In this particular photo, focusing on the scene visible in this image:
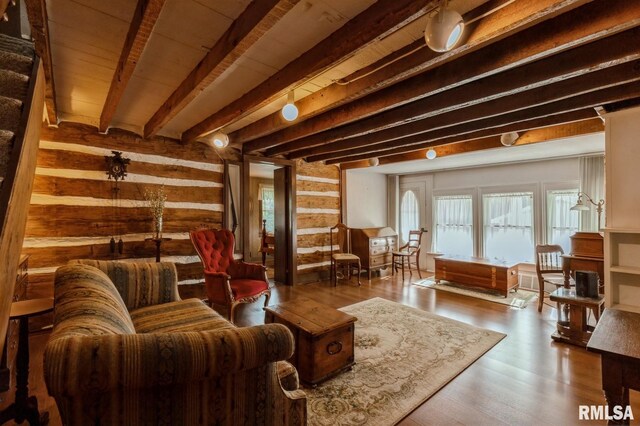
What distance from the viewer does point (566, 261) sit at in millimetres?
3836

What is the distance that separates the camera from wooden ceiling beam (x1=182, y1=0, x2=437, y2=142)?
1.54m

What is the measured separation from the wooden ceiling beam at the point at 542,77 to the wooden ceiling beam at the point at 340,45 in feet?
4.37

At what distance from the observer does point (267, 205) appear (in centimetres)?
785

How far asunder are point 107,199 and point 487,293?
18.8 ft

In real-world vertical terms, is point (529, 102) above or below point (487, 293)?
above

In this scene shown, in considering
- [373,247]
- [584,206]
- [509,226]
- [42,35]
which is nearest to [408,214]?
[373,247]

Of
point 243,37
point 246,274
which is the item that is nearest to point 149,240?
point 246,274

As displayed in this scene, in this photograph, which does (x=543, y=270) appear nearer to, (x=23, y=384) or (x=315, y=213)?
(x=315, y=213)

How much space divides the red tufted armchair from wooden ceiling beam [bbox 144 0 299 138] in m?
1.68

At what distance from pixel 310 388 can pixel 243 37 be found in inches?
95.8

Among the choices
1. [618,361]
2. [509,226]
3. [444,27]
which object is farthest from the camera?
[509,226]

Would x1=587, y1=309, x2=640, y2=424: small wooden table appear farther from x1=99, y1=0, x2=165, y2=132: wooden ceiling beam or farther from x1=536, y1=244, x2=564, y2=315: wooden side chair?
x1=536, y1=244, x2=564, y2=315: wooden side chair

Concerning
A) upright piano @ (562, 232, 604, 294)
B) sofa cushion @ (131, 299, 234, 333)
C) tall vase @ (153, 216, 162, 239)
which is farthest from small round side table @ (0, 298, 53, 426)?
upright piano @ (562, 232, 604, 294)

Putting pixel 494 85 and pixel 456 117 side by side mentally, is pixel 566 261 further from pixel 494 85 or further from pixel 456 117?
pixel 494 85
